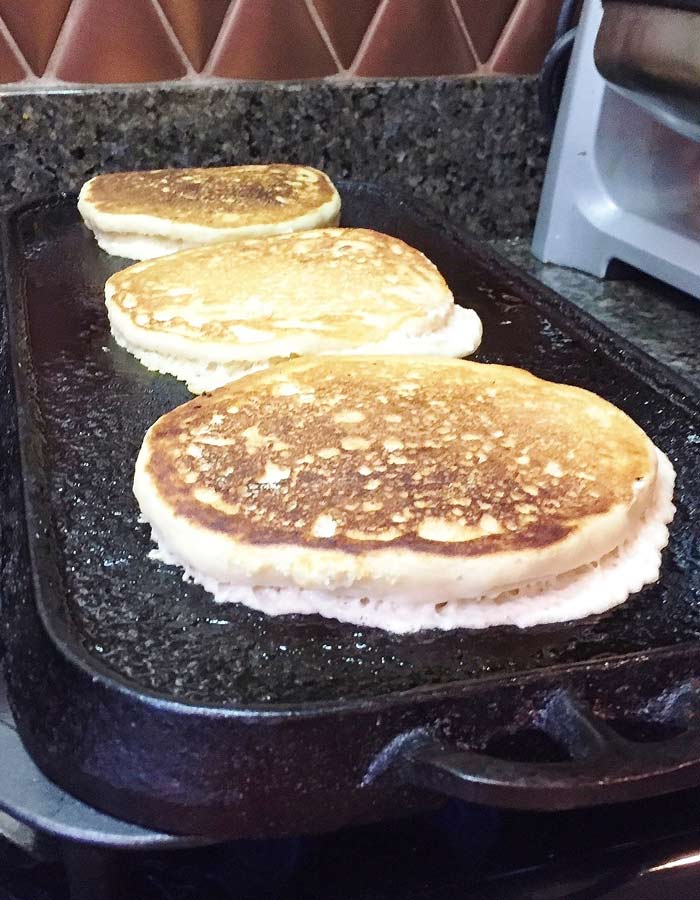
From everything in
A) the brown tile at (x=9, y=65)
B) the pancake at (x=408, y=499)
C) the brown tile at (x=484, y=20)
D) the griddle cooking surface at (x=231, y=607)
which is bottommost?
the griddle cooking surface at (x=231, y=607)

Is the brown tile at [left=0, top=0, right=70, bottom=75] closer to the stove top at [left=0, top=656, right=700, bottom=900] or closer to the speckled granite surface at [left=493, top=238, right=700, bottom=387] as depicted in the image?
the speckled granite surface at [left=493, top=238, right=700, bottom=387]

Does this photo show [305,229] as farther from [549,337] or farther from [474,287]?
[549,337]

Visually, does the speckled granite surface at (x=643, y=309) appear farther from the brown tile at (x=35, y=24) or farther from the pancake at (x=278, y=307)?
the brown tile at (x=35, y=24)

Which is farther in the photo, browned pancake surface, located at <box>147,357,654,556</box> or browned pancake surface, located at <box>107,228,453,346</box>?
browned pancake surface, located at <box>107,228,453,346</box>

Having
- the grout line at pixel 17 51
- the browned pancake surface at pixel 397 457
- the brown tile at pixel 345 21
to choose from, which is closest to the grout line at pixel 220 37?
the brown tile at pixel 345 21

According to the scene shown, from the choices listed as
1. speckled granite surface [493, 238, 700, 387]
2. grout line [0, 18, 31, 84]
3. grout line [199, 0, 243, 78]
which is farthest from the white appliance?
grout line [0, 18, 31, 84]

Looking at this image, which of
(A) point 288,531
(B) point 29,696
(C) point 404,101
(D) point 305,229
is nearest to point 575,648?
(A) point 288,531
